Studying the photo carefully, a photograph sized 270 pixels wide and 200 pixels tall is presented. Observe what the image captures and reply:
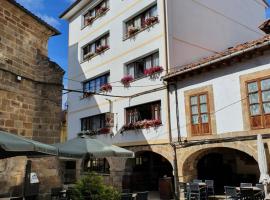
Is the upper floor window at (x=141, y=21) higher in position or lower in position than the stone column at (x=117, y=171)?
higher

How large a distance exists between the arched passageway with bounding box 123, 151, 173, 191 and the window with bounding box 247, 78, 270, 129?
7023 millimetres

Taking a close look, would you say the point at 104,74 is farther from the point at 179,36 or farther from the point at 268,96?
the point at 268,96

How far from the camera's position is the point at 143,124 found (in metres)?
→ 15.9

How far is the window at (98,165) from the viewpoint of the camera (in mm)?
19844

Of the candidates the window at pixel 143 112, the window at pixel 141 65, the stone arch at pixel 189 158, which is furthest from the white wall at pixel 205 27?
the stone arch at pixel 189 158

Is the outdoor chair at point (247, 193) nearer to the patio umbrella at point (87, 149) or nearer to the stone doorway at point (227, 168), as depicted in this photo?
the patio umbrella at point (87, 149)

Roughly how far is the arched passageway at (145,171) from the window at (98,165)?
242cm

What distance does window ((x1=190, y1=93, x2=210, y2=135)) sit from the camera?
1309cm

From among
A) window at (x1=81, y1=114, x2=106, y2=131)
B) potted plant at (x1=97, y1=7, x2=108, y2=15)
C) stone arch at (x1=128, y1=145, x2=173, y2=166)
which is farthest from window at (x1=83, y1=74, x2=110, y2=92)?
stone arch at (x1=128, y1=145, x2=173, y2=166)

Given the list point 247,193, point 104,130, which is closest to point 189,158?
point 247,193

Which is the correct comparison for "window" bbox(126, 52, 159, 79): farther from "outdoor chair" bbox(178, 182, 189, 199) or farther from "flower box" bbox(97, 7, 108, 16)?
"outdoor chair" bbox(178, 182, 189, 199)

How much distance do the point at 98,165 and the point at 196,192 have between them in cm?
981

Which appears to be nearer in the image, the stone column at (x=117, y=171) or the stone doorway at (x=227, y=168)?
Answer: the stone doorway at (x=227, y=168)

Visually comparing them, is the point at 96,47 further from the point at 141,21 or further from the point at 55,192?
the point at 55,192
